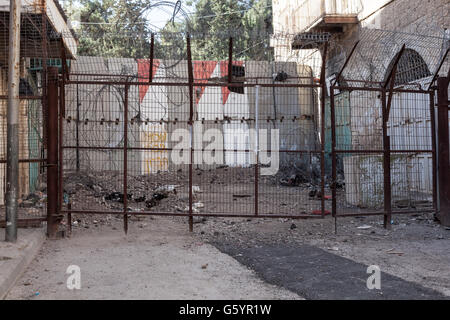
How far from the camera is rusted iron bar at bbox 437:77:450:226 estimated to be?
718cm

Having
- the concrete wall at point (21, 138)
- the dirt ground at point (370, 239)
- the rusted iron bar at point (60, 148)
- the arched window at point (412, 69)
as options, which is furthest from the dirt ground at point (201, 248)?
the arched window at point (412, 69)

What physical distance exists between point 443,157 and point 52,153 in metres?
6.18

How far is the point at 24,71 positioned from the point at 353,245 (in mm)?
8503

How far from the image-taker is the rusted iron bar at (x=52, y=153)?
6219mm

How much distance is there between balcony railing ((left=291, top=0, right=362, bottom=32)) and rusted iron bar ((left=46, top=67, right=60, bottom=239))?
1055 centimetres

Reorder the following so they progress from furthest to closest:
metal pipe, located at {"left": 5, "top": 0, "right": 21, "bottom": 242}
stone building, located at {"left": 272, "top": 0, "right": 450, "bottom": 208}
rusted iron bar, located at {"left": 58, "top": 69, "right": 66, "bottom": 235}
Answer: stone building, located at {"left": 272, "top": 0, "right": 450, "bottom": 208}
rusted iron bar, located at {"left": 58, "top": 69, "right": 66, "bottom": 235}
metal pipe, located at {"left": 5, "top": 0, "right": 21, "bottom": 242}

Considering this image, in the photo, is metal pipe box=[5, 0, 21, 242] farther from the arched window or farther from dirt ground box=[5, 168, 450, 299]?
the arched window

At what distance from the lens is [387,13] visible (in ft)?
39.1

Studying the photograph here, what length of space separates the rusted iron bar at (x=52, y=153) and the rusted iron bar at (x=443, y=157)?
6096 mm

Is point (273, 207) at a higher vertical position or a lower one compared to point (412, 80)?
lower

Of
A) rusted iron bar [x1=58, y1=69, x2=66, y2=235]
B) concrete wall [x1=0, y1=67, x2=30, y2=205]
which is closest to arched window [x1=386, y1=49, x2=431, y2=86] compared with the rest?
rusted iron bar [x1=58, y1=69, x2=66, y2=235]
